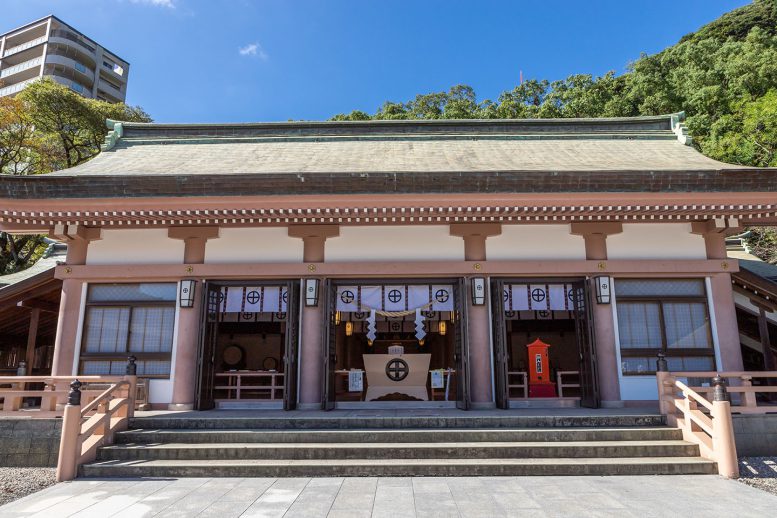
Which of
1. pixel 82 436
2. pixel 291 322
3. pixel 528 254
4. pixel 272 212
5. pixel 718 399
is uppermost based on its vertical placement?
pixel 272 212

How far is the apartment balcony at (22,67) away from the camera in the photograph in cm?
4762

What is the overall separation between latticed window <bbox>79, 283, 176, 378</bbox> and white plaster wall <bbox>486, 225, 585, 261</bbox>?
6.80 m

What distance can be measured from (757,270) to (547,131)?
641 centimetres

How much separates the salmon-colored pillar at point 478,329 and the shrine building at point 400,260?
1.1 inches

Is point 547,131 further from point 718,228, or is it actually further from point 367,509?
point 367,509

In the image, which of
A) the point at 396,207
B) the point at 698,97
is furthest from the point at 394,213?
the point at 698,97

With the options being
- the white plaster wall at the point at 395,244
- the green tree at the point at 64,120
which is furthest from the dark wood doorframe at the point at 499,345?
the green tree at the point at 64,120

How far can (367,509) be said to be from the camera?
→ 4.70 m

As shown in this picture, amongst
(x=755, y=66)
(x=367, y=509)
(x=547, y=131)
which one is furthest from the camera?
(x=755, y=66)

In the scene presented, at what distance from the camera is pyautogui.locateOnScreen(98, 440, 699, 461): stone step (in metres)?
6.30

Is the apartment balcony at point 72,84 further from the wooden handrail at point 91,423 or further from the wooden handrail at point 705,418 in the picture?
the wooden handrail at point 705,418

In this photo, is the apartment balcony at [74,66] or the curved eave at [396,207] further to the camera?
the apartment balcony at [74,66]

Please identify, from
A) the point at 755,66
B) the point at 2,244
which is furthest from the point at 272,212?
the point at 755,66

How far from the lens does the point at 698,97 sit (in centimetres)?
2566
